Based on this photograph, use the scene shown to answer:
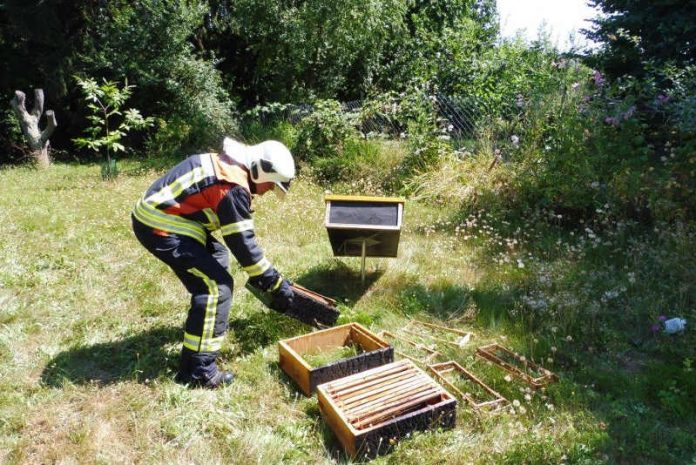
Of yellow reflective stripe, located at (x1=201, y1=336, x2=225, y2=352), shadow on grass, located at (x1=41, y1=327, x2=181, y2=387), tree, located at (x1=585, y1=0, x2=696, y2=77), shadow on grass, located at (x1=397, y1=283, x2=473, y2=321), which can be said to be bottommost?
shadow on grass, located at (x1=41, y1=327, x2=181, y2=387)

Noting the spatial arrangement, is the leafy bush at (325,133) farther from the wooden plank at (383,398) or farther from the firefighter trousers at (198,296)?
the wooden plank at (383,398)

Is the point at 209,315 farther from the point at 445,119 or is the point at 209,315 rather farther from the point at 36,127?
the point at 36,127

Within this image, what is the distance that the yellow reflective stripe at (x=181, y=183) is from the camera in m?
3.84

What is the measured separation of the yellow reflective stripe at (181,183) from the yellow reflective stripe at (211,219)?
9.1 inches

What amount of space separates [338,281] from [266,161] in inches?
86.7

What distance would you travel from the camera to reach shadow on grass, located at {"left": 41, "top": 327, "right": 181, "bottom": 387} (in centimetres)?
403

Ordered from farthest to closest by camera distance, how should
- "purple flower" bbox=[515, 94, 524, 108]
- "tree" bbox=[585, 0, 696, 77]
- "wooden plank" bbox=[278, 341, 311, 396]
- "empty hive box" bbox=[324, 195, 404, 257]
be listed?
"purple flower" bbox=[515, 94, 524, 108]
"tree" bbox=[585, 0, 696, 77]
"empty hive box" bbox=[324, 195, 404, 257]
"wooden plank" bbox=[278, 341, 311, 396]

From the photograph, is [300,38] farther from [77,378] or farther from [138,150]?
[77,378]

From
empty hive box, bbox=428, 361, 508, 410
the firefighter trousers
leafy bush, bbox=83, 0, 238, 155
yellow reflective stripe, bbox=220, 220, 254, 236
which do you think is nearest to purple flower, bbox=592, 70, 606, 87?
empty hive box, bbox=428, 361, 508, 410

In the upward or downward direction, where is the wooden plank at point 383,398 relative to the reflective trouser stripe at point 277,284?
downward

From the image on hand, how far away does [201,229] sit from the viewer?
400 cm

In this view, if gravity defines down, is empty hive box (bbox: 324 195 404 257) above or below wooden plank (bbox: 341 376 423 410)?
above

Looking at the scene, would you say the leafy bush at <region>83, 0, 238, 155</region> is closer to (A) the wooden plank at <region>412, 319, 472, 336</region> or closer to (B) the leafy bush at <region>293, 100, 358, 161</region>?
(B) the leafy bush at <region>293, 100, 358, 161</region>

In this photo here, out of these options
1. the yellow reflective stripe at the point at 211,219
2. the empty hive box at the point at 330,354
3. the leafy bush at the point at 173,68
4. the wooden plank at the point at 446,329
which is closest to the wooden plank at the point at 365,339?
the empty hive box at the point at 330,354
